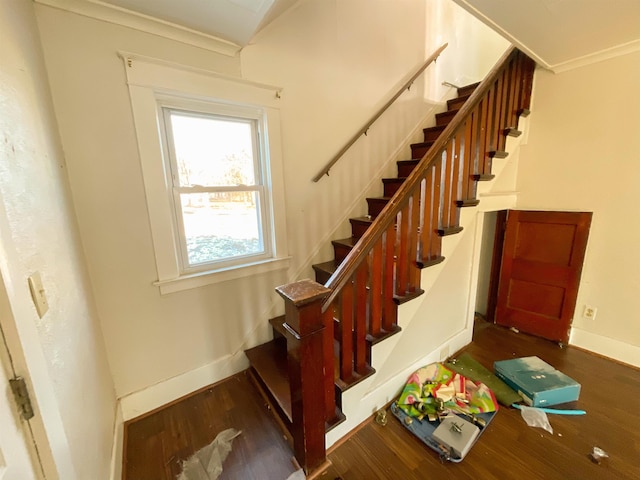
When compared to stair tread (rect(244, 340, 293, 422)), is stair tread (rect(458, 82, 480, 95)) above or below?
above

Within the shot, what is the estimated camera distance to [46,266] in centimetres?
85

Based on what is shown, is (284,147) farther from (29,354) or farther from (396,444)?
(396,444)

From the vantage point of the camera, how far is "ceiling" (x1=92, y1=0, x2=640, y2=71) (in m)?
1.34

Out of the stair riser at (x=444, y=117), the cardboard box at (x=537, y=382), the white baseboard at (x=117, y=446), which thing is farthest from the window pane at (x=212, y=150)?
the cardboard box at (x=537, y=382)

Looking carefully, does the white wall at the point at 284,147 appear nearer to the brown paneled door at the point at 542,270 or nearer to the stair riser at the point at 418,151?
the stair riser at the point at 418,151

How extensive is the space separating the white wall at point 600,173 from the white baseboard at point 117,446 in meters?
3.52

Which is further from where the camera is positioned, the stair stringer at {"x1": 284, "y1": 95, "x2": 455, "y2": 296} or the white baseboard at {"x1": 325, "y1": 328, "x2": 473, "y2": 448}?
the stair stringer at {"x1": 284, "y1": 95, "x2": 455, "y2": 296}

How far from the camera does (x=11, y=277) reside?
59 centimetres

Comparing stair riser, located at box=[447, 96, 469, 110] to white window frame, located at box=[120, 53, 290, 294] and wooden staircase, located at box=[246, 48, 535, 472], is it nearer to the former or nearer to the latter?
wooden staircase, located at box=[246, 48, 535, 472]

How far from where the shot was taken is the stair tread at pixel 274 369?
162cm

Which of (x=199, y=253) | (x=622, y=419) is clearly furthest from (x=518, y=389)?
(x=199, y=253)

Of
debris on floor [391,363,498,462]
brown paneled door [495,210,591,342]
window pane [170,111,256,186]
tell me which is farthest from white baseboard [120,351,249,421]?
brown paneled door [495,210,591,342]

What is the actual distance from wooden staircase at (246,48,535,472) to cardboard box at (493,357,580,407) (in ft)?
3.31

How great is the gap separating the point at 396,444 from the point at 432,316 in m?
0.90
